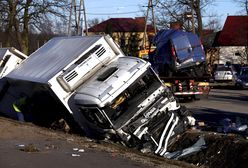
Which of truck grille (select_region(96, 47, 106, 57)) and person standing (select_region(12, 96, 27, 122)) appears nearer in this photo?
truck grille (select_region(96, 47, 106, 57))

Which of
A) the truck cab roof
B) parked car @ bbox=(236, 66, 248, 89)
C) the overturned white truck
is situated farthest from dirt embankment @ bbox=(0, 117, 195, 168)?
parked car @ bbox=(236, 66, 248, 89)

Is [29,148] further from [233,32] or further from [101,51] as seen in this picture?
[233,32]

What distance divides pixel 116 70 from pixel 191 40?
12.0 m

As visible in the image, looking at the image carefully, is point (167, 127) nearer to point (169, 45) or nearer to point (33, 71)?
point (33, 71)

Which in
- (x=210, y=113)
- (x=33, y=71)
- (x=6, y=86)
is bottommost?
(x=210, y=113)

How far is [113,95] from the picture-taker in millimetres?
12211

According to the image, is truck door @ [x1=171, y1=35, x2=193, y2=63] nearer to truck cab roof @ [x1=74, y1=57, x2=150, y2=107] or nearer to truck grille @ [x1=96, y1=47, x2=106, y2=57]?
truck grille @ [x1=96, y1=47, x2=106, y2=57]

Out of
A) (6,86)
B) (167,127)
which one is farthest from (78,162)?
(6,86)

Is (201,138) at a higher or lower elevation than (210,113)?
higher

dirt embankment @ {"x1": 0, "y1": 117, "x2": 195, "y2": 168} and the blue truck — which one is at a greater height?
dirt embankment @ {"x1": 0, "y1": 117, "x2": 195, "y2": 168}

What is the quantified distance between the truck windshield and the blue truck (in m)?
10.8

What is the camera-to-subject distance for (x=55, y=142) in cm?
1234

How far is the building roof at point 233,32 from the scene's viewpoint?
244 ft

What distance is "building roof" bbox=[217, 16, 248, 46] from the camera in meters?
74.2
